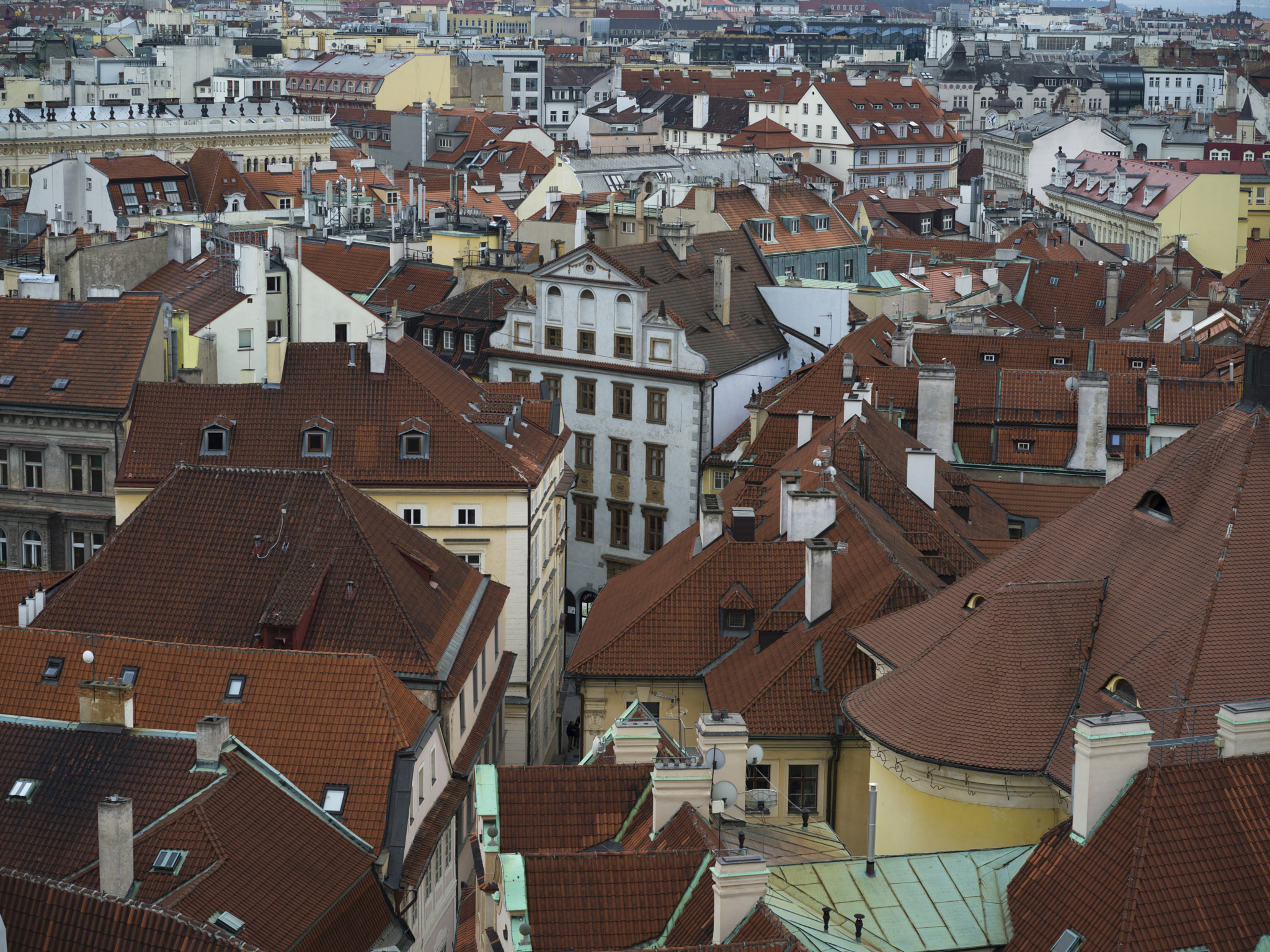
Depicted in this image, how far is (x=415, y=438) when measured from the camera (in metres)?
65.5

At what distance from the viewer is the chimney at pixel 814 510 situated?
5494 cm

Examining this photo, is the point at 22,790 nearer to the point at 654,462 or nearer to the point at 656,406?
the point at 654,462

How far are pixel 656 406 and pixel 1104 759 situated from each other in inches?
2134

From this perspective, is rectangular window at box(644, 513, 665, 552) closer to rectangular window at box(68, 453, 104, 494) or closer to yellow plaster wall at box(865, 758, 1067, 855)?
rectangular window at box(68, 453, 104, 494)

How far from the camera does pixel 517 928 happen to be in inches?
1180

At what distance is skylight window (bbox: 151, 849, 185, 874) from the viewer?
36.1 m

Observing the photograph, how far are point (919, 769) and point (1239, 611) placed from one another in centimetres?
725

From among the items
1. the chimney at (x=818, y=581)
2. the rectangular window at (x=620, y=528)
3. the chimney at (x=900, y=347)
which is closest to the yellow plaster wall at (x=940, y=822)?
the chimney at (x=818, y=581)

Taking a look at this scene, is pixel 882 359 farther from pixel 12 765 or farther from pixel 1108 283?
pixel 12 765


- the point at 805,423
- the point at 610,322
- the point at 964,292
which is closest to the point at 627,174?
the point at 964,292

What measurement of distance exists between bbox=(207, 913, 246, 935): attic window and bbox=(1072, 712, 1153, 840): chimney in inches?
570

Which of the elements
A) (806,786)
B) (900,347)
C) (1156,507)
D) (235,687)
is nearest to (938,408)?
(900,347)

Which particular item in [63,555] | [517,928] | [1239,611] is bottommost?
[63,555]

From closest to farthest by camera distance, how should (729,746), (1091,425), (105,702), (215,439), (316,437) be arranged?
1. (729,746)
2. (105,702)
3. (215,439)
4. (316,437)
5. (1091,425)
